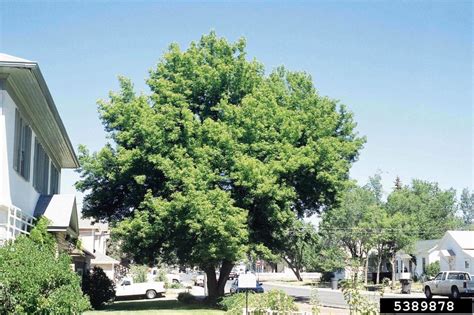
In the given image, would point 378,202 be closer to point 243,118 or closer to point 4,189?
point 243,118

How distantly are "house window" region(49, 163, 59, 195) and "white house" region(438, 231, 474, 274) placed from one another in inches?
1678

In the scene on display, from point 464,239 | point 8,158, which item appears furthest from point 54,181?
point 464,239

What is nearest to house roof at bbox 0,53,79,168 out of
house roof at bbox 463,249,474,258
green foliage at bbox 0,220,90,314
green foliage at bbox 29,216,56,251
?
green foliage at bbox 29,216,56,251

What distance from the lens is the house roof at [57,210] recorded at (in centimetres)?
2136

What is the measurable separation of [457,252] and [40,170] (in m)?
49.0

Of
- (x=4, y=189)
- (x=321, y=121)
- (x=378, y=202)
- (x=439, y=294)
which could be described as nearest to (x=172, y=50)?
(x=321, y=121)

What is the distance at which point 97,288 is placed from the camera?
35.2m

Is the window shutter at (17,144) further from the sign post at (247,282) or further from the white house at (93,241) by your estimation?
the white house at (93,241)

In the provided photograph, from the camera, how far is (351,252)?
2808 inches

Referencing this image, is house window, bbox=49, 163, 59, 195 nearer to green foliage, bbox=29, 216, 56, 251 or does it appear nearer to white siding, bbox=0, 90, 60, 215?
green foliage, bbox=29, 216, 56, 251

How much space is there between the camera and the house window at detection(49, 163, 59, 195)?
28.6 metres

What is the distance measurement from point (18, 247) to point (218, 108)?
19890 mm

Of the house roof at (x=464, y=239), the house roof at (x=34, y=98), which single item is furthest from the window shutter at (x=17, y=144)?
the house roof at (x=464, y=239)

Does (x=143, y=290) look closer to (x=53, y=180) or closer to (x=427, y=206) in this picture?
(x=53, y=180)
